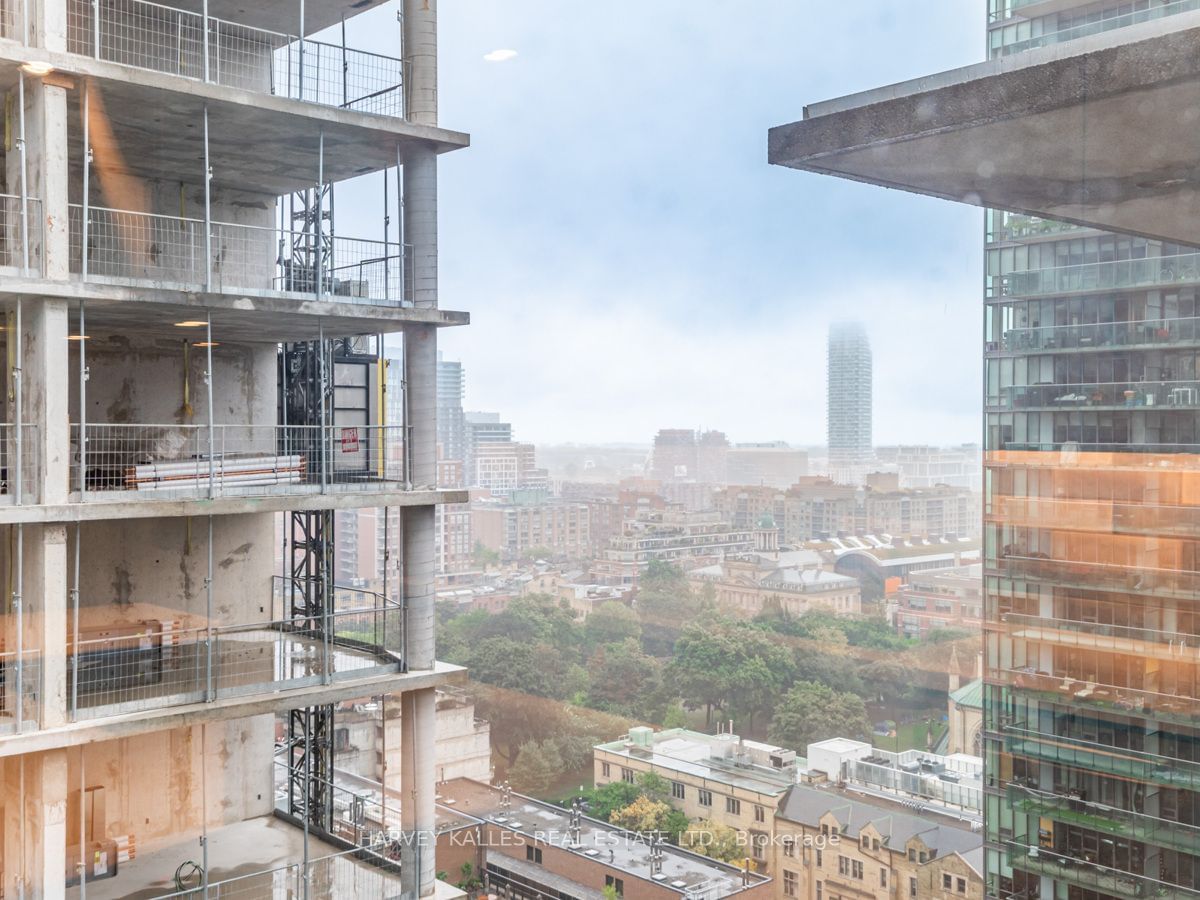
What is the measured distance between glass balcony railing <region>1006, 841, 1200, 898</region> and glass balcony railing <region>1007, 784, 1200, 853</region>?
0.11m

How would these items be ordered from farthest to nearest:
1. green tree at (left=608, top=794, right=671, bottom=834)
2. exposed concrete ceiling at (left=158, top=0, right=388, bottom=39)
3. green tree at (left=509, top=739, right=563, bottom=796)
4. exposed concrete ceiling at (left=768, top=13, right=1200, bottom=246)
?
1. green tree at (left=509, top=739, right=563, bottom=796)
2. green tree at (left=608, top=794, right=671, bottom=834)
3. exposed concrete ceiling at (left=158, top=0, right=388, bottom=39)
4. exposed concrete ceiling at (left=768, top=13, right=1200, bottom=246)

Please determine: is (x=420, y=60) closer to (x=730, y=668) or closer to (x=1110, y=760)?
(x=1110, y=760)

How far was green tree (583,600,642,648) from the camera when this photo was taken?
636cm

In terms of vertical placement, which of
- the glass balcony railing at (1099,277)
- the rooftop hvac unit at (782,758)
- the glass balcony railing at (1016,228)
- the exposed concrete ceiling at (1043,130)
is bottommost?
the rooftop hvac unit at (782,758)

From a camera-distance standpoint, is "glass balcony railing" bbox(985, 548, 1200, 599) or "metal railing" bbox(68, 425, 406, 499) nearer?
Result: "glass balcony railing" bbox(985, 548, 1200, 599)

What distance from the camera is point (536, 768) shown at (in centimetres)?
617

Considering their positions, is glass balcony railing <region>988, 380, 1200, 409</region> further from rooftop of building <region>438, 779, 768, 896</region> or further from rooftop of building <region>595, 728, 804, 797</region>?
rooftop of building <region>438, 779, 768, 896</region>

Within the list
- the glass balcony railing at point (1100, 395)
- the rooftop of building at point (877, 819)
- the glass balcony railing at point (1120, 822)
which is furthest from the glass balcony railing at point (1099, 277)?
the rooftop of building at point (877, 819)

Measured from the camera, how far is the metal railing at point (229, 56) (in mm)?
3760

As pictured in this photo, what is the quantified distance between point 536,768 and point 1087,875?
369 cm

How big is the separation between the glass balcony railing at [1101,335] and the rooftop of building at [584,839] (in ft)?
10.0

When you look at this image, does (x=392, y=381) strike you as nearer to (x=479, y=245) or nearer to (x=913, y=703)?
(x=913, y=703)

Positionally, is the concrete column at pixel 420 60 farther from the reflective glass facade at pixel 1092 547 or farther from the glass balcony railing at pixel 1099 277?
the glass balcony railing at pixel 1099 277

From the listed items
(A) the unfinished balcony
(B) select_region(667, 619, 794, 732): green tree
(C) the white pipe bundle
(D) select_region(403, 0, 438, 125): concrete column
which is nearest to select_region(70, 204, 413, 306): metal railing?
(D) select_region(403, 0, 438, 125): concrete column
